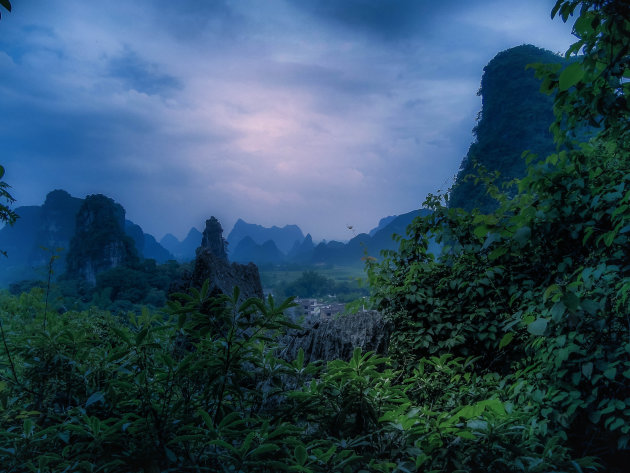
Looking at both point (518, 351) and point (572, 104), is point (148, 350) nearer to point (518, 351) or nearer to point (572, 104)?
point (572, 104)

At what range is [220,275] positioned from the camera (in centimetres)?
333

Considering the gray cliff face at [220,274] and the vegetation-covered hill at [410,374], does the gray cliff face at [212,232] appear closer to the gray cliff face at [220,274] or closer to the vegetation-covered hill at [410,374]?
the gray cliff face at [220,274]

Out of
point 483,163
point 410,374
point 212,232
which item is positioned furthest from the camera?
point 483,163

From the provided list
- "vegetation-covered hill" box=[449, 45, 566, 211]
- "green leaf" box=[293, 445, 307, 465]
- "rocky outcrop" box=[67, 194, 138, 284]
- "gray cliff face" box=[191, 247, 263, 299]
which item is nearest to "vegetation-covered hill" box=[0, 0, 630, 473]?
"green leaf" box=[293, 445, 307, 465]

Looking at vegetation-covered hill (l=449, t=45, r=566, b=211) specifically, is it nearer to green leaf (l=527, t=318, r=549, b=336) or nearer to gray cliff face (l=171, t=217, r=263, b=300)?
gray cliff face (l=171, t=217, r=263, b=300)

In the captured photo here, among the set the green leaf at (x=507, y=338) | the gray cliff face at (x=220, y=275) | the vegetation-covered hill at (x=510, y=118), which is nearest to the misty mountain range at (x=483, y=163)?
the vegetation-covered hill at (x=510, y=118)

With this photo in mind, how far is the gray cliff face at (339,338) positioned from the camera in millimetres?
→ 2188

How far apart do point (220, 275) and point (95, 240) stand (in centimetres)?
2049

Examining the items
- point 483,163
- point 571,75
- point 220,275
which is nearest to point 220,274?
point 220,275

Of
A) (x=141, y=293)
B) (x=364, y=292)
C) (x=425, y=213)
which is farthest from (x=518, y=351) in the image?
(x=141, y=293)

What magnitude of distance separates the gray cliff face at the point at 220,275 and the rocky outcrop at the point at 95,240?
1780 cm

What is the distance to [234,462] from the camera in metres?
0.84

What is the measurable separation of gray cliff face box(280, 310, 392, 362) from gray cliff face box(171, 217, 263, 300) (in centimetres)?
89

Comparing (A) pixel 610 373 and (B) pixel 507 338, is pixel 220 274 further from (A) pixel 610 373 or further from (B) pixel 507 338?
(A) pixel 610 373
